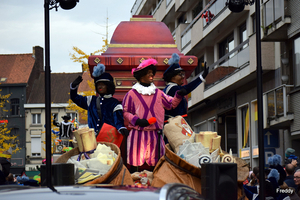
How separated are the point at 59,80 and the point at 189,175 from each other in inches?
2263

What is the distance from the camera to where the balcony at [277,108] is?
728 inches

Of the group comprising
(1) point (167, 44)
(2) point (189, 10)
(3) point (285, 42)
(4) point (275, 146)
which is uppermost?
(2) point (189, 10)

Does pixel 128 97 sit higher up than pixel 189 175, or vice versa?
pixel 128 97

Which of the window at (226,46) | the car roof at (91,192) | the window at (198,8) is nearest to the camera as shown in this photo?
the car roof at (91,192)

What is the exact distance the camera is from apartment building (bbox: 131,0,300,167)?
1859cm

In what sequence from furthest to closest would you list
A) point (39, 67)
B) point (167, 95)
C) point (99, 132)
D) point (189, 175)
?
point (39, 67) < point (167, 95) < point (99, 132) < point (189, 175)

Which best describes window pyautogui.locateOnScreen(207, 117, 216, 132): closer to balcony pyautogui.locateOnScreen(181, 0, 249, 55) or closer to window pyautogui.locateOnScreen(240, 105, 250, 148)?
window pyautogui.locateOnScreen(240, 105, 250, 148)

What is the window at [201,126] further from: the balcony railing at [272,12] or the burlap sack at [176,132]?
the burlap sack at [176,132]

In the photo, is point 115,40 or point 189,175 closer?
point 189,175

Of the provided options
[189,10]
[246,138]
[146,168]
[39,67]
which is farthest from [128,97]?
[39,67]

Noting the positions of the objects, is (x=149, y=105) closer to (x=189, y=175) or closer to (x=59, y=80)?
(x=189, y=175)

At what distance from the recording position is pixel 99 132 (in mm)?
7410

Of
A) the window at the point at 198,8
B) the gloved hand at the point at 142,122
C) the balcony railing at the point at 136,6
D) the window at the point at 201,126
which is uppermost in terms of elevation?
the balcony railing at the point at 136,6

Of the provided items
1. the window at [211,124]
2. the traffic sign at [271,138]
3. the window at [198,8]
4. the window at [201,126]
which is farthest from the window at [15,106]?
the traffic sign at [271,138]
